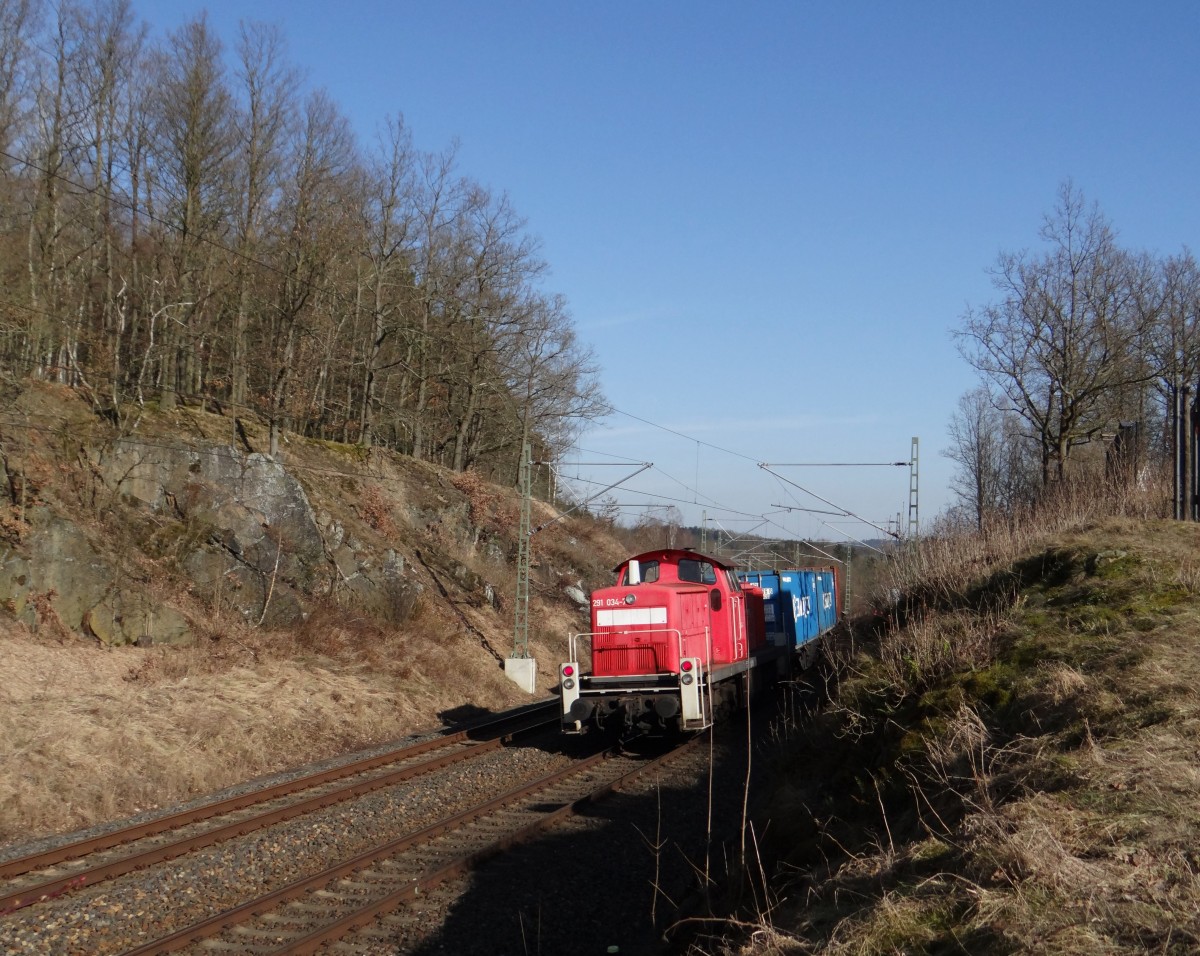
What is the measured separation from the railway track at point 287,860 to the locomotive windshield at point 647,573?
3491mm

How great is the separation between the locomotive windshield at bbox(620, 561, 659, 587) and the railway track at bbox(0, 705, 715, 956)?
3491 mm

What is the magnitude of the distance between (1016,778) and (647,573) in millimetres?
10939

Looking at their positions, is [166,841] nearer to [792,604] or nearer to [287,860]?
[287,860]

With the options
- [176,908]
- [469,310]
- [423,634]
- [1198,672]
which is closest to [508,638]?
[423,634]

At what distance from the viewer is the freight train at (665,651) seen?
49.6 feet

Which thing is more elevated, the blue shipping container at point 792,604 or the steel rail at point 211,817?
the blue shipping container at point 792,604

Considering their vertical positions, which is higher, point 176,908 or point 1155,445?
point 1155,445

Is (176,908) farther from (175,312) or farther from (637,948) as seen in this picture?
(175,312)

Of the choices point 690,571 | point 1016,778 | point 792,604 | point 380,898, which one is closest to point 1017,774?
point 1016,778

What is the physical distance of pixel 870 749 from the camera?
929cm

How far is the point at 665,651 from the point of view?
1585cm

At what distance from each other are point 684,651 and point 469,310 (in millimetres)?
27735

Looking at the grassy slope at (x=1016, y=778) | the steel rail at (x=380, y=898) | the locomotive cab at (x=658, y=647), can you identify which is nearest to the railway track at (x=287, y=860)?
the steel rail at (x=380, y=898)

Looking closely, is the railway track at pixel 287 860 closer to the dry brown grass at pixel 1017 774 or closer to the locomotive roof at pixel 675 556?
the dry brown grass at pixel 1017 774
